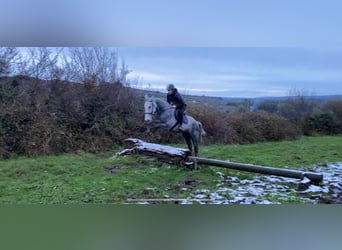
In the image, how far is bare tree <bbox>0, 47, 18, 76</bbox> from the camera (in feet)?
10.5

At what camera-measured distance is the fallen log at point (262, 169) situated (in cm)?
314

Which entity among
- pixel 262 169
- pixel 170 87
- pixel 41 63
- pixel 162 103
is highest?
pixel 41 63

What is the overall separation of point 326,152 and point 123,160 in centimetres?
162

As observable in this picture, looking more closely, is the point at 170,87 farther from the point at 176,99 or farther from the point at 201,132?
the point at 201,132

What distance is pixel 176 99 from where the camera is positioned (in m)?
3.21

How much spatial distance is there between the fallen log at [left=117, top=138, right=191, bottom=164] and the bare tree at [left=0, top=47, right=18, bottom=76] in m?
1.12

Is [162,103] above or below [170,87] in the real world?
below

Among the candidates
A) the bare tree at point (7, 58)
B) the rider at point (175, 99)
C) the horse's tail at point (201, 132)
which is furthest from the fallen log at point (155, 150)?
the bare tree at point (7, 58)

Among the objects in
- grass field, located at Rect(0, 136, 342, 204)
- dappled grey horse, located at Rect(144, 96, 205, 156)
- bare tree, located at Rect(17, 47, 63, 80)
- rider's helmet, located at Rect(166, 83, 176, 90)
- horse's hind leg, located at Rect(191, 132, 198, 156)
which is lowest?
grass field, located at Rect(0, 136, 342, 204)

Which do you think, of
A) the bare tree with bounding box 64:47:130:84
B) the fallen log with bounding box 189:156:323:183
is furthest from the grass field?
the bare tree with bounding box 64:47:130:84

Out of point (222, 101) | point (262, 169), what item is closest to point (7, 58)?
point (222, 101)

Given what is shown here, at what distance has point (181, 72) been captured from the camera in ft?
10.5

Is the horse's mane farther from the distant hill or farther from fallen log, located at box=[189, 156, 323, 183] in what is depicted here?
fallen log, located at box=[189, 156, 323, 183]

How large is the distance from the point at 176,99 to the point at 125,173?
717 mm
